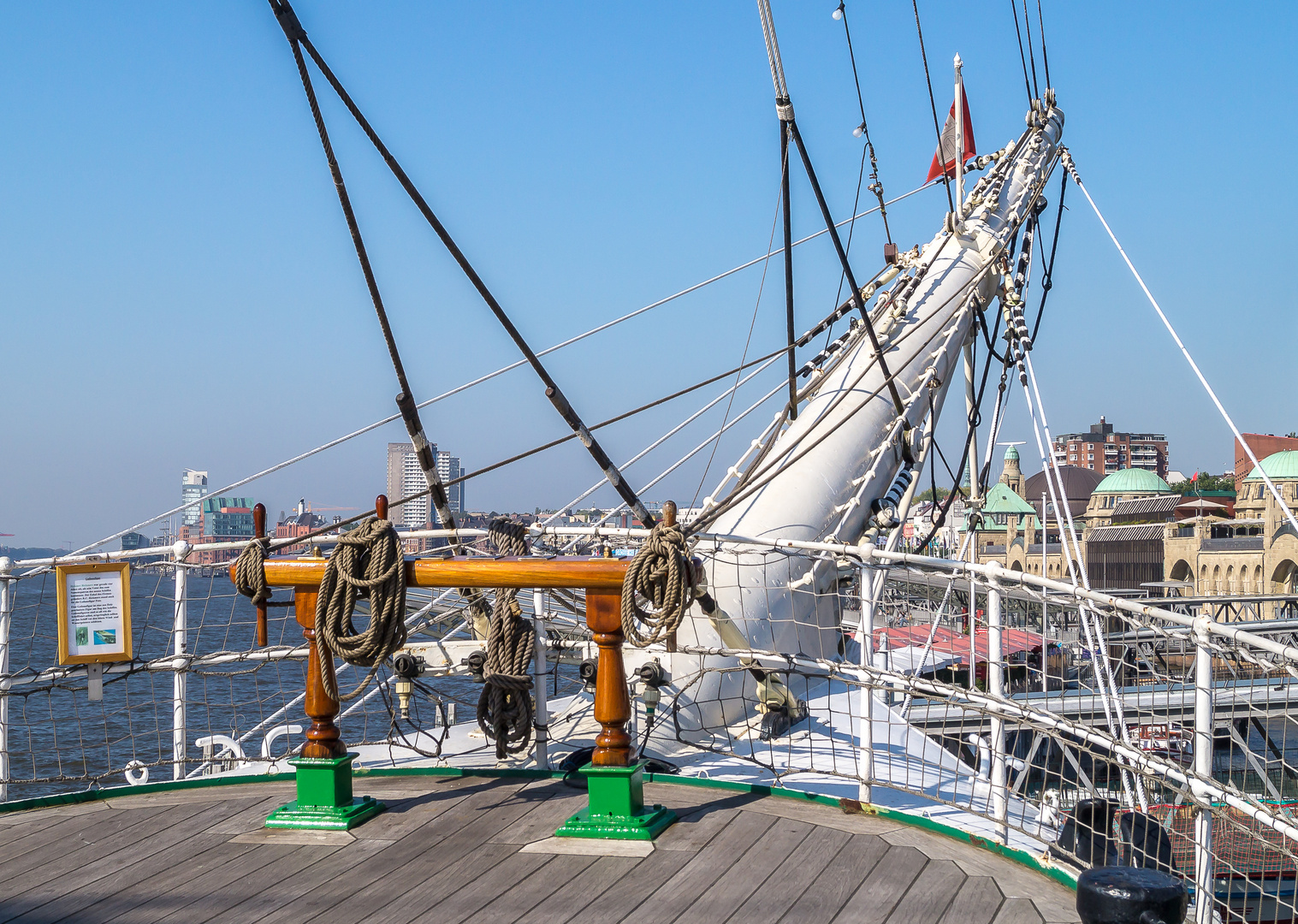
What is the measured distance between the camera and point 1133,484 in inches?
3418

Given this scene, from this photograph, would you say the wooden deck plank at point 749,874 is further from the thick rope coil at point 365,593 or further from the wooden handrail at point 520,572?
the thick rope coil at point 365,593

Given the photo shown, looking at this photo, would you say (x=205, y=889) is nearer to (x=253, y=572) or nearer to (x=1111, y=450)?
(x=253, y=572)

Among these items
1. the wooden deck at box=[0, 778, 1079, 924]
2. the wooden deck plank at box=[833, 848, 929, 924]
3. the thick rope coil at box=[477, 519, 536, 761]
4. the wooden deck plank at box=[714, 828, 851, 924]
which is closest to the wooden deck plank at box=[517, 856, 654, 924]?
the wooden deck at box=[0, 778, 1079, 924]

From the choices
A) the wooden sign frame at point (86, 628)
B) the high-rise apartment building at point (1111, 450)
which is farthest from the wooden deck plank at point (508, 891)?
the high-rise apartment building at point (1111, 450)

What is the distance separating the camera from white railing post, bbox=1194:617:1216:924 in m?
3.25

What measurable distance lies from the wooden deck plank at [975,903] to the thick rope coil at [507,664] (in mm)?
2044

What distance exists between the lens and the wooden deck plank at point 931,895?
2.95 m

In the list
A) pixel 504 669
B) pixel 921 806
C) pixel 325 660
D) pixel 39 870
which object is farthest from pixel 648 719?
pixel 39 870

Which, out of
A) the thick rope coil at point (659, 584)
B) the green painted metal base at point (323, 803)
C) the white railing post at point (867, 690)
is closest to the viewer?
the thick rope coil at point (659, 584)

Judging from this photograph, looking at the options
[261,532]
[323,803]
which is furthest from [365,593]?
[323,803]

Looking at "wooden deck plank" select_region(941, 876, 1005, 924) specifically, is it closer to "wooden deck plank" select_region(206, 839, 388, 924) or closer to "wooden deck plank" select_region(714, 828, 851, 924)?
"wooden deck plank" select_region(714, 828, 851, 924)

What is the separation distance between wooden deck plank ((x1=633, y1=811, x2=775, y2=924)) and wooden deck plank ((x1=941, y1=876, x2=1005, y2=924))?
0.72 m

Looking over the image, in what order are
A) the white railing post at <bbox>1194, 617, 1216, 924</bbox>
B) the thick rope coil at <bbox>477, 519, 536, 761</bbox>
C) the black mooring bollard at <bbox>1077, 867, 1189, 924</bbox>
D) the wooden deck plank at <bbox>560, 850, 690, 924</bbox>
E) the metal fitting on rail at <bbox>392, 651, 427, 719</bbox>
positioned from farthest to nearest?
the metal fitting on rail at <bbox>392, 651, 427, 719</bbox>, the thick rope coil at <bbox>477, 519, 536, 761</bbox>, the white railing post at <bbox>1194, 617, 1216, 924</bbox>, the wooden deck plank at <bbox>560, 850, 690, 924</bbox>, the black mooring bollard at <bbox>1077, 867, 1189, 924</bbox>

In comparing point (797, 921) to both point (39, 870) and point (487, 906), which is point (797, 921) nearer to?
point (487, 906)
